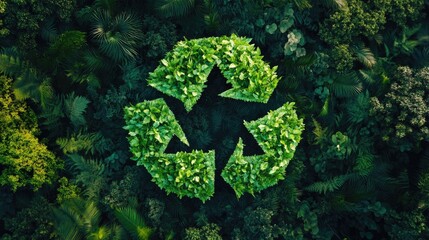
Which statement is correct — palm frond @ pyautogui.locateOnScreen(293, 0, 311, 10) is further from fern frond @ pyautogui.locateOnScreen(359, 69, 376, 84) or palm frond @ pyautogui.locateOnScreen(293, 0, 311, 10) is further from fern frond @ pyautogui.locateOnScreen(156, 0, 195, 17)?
fern frond @ pyautogui.locateOnScreen(156, 0, 195, 17)

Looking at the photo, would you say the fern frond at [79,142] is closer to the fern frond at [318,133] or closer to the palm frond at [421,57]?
the fern frond at [318,133]

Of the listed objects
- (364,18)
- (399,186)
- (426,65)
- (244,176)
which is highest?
(364,18)

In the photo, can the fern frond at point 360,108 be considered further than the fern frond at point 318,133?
Yes

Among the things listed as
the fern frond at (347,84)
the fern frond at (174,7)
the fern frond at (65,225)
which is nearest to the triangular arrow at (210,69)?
the fern frond at (174,7)

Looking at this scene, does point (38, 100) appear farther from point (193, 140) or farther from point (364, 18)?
point (364, 18)

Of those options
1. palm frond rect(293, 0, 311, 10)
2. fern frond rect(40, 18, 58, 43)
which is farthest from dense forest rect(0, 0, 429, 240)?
palm frond rect(293, 0, 311, 10)

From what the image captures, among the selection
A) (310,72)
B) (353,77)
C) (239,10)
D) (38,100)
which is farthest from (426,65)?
(38,100)
